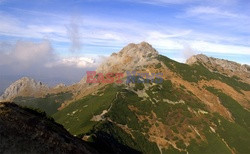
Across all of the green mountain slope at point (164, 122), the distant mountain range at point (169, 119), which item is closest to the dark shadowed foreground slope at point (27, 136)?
the distant mountain range at point (169, 119)

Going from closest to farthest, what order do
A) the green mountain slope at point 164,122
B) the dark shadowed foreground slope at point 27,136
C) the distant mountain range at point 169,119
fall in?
the dark shadowed foreground slope at point 27,136 → the distant mountain range at point 169,119 → the green mountain slope at point 164,122

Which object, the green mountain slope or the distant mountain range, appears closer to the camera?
the distant mountain range

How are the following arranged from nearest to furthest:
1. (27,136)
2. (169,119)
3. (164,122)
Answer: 1. (27,136)
2. (164,122)
3. (169,119)

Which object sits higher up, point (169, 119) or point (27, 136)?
point (27, 136)

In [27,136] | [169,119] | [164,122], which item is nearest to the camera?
[27,136]

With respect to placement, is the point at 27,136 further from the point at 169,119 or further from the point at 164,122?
the point at 169,119

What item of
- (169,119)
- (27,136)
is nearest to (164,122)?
(169,119)

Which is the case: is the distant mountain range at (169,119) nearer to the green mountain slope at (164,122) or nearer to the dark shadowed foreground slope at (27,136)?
the green mountain slope at (164,122)

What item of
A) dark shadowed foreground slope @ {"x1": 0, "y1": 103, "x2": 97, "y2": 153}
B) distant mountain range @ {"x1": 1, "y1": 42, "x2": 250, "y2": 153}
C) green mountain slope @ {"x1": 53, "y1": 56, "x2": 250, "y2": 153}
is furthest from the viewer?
green mountain slope @ {"x1": 53, "y1": 56, "x2": 250, "y2": 153}

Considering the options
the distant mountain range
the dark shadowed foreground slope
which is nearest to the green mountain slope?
the distant mountain range

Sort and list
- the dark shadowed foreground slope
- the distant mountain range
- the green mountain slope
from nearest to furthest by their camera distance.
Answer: the dark shadowed foreground slope, the distant mountain range, the green mountain slope

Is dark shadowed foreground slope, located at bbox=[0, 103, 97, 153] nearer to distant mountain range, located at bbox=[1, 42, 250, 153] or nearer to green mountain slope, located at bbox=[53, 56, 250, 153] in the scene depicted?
distant mountain range, located at bbox=[1, 42, 250, 153]

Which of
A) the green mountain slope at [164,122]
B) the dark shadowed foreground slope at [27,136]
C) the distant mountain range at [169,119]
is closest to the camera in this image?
the dark shadowed foreground slope at [27,136]

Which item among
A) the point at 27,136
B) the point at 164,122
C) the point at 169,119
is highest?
the point at 27,136
